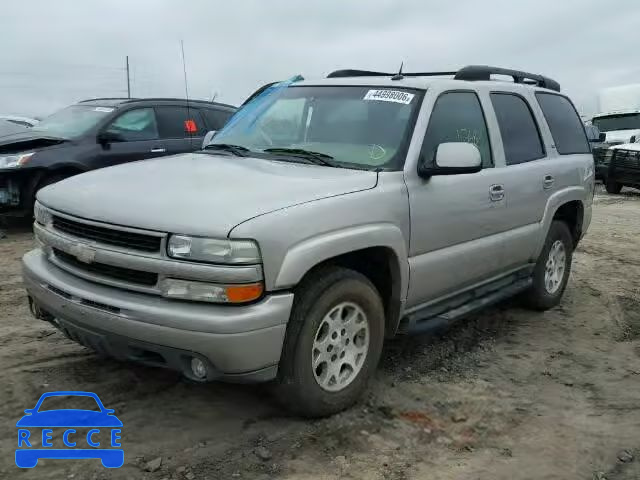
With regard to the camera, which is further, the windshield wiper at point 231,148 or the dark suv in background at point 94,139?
the dark suv in background at point 94,139

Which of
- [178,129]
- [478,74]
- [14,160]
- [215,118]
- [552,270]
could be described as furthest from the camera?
[215,118]

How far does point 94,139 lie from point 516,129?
541 cm

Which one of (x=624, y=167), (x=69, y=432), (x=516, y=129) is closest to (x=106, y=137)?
(x=516, y=129)

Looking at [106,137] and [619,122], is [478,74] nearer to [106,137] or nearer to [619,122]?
[106,137]

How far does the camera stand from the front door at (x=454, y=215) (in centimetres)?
372

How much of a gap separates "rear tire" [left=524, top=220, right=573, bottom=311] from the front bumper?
3069mm

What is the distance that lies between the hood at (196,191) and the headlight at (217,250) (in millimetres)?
40

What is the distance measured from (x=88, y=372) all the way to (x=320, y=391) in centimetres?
147

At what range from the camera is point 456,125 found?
→ 13.8 ft

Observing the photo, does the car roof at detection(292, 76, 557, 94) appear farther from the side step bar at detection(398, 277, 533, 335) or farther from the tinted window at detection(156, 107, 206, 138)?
the tinted window at detection(156, 107, 206, 138)

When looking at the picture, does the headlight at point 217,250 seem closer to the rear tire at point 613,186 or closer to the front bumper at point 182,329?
the front bumper at point 182,329

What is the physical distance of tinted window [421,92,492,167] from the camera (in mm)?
3924

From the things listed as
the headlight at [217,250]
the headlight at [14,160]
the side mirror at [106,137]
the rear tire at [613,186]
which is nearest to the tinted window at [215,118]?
the side mirror at [106,137]

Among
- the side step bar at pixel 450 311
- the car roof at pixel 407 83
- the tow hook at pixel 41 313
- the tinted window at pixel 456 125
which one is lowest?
the side step bar at pixel 450 311
